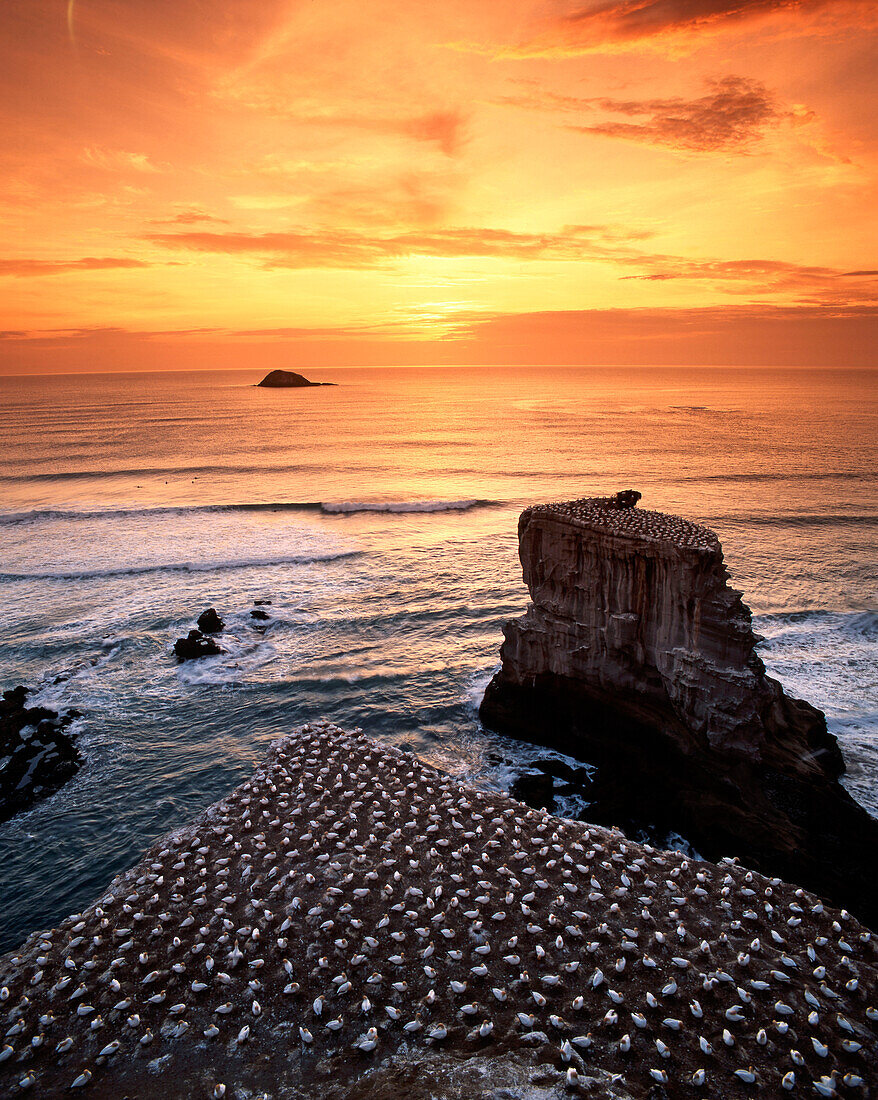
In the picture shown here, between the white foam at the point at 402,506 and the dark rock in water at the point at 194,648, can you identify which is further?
the white foam at the point at 402,506

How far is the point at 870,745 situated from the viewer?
19.5 meters

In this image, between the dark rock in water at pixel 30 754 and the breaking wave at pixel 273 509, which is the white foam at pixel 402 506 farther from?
the dark rock in water at pixel 30 754

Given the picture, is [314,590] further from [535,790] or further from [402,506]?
[535,790]

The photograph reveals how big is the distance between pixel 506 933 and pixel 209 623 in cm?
2147

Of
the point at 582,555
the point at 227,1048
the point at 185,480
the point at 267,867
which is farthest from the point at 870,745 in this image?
the point at 185,480

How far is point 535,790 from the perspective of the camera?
17484 millimetres

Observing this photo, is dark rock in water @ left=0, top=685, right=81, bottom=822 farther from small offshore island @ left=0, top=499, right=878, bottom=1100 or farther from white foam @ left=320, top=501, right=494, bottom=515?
white foam @ left=320, top=501, right=494, bottom=515

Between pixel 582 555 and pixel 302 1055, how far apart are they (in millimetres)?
13718

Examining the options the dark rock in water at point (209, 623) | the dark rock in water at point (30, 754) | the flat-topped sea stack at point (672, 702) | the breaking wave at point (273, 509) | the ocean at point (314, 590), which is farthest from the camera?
the breaking wave at point (273, 509)

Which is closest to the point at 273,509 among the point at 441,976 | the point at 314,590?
the point at 314,590

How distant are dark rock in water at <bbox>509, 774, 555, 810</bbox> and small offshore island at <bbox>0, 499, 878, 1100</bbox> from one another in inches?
74.7

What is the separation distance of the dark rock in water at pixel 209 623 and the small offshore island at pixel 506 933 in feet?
39.3

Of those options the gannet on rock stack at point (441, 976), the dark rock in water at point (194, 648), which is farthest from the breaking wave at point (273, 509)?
the gannet on rock stack at point (441, 976)

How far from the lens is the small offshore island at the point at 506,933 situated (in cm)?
877
